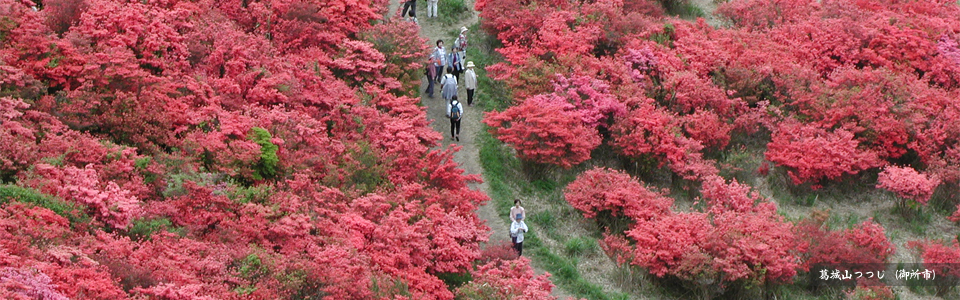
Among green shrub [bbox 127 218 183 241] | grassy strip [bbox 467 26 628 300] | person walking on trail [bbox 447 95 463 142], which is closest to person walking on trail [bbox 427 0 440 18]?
grassy strip [bbox 467 26 628 300]

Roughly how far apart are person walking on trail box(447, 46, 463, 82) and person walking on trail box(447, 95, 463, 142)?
1386 mm

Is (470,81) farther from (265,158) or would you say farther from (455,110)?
(265,158)

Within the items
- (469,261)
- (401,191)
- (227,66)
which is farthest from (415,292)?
Result: (227,66)

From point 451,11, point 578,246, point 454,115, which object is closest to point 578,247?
point 578,246

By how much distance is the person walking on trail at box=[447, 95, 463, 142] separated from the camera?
2609 cm

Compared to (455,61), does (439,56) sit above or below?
above

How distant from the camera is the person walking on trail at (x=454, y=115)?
26.1m

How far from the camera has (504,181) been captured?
85.5 feet

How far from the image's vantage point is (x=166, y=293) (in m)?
17.4

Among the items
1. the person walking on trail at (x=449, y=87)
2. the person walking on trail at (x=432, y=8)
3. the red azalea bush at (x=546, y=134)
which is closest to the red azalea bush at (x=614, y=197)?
the red azalea bush at (x=546, y=134)

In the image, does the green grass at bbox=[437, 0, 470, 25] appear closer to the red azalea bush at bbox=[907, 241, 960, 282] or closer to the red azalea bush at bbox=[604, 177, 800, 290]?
the red azalea bush at bbox=[604, 177, 800, 290]

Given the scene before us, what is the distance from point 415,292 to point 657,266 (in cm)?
538

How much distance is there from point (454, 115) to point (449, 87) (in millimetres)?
909

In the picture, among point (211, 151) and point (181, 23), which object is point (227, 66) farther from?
point (211, 151)
